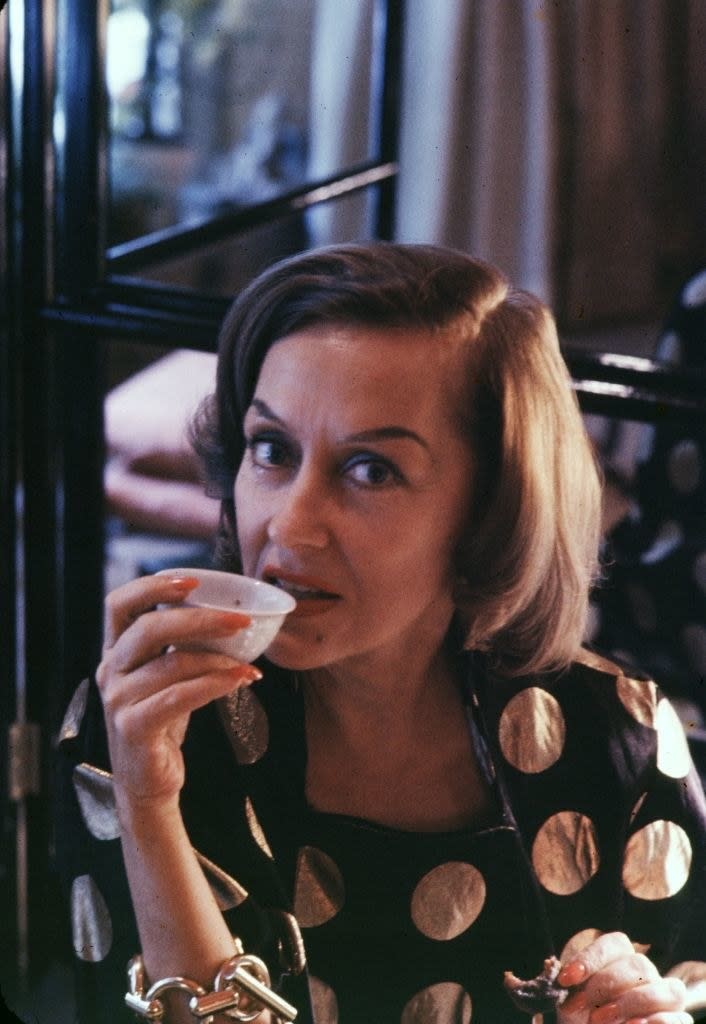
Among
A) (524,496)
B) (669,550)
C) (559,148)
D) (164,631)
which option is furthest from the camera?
(669,550)

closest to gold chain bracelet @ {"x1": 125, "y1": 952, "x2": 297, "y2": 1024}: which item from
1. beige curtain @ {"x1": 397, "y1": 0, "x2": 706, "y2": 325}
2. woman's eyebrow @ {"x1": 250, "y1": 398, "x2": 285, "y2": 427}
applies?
woman's eyebrow @ {"x1": 250, "y1": 398, "x2": 285, "y2": 427}

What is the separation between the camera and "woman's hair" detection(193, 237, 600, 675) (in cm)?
74

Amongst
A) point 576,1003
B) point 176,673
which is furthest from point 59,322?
point 576,1003

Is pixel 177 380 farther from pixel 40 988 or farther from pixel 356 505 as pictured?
pixel 40 988

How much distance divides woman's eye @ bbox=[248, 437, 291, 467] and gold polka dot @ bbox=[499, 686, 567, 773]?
245 millimetres

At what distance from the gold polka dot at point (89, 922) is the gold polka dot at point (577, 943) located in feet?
1.01

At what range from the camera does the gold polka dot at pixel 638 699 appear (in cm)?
87

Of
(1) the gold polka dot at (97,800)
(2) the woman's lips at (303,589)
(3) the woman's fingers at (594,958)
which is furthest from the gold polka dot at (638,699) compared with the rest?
(1) the gold polka dot at (97,800)

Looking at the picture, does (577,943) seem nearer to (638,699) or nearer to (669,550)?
(638,699)

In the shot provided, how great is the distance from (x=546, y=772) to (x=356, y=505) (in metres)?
0.25

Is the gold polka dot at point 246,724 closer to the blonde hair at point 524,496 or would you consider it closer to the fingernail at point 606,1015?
the blonde hair at point 524,496

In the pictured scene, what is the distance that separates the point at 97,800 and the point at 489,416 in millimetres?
364

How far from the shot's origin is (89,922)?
856mm

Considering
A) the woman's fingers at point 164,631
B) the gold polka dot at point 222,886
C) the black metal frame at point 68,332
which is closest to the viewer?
the woman's fingers at point 164,631
